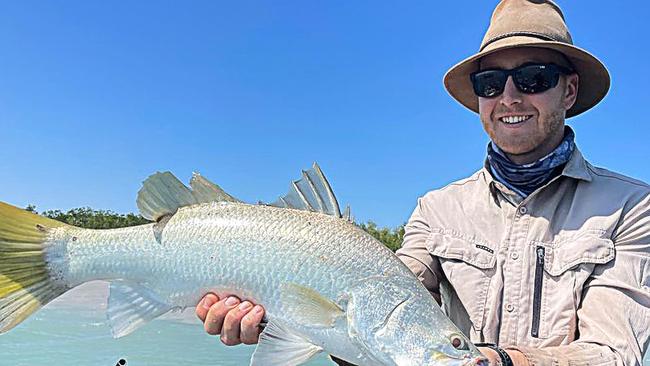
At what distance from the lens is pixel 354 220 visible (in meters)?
2.88

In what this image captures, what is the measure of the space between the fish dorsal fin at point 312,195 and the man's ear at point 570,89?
4.78 ft

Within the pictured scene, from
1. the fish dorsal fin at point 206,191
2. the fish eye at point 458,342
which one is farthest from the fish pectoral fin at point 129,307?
the fish eye at point 458,342

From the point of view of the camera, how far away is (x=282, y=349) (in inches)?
101

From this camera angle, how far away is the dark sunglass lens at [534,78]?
3.21 meters

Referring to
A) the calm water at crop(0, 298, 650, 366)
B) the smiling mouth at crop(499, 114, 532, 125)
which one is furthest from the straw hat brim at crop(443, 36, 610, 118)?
the calm water at crop(0, 298, 650, 366)

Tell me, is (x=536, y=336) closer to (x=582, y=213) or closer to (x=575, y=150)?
(x=582, y=213)

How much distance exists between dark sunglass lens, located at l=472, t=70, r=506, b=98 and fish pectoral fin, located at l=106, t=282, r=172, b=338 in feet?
6.30

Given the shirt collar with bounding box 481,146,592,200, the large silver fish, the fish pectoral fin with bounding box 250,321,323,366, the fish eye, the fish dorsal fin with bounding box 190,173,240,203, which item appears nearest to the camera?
the fish eye

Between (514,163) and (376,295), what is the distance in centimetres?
130

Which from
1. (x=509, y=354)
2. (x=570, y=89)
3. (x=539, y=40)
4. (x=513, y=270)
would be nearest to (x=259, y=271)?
(x=509, y=354)

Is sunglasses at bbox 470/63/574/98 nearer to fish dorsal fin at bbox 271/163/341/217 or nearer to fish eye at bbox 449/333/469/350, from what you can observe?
fish dorsal fin at bbox 271/163/341/217

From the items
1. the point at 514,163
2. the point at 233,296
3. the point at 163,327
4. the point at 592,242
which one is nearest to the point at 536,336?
the point at 592,242

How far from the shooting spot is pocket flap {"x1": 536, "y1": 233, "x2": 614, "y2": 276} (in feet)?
9.57

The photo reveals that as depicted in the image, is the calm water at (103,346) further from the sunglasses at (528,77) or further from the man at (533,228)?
the sunglasses at (528,77)
